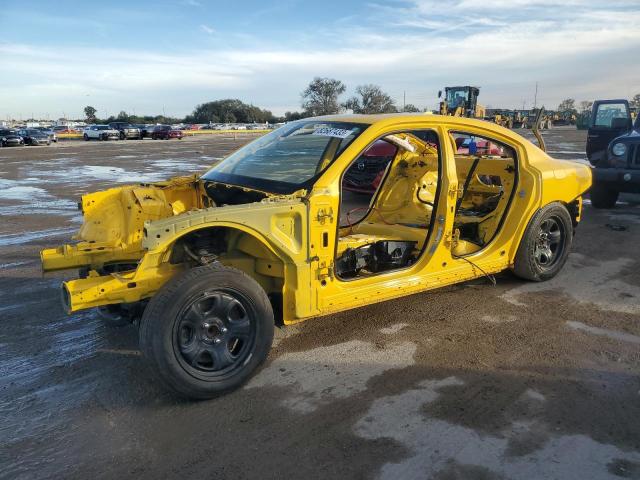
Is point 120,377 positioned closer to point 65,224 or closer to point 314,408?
point 314,408

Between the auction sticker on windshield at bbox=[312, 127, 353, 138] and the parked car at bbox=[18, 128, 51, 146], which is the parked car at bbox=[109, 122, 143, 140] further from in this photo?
the auction sticker on windshield at bbox=[312, 127, 353, 138]

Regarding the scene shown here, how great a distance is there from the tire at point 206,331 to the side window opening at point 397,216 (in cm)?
105

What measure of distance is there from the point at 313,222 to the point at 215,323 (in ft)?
3.08

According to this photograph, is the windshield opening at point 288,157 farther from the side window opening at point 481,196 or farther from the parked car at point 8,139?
the parked car at point 8,139

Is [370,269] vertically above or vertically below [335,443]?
above

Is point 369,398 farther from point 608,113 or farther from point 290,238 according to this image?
point 608,113

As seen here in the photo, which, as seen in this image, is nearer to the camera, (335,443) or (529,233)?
(335,443)

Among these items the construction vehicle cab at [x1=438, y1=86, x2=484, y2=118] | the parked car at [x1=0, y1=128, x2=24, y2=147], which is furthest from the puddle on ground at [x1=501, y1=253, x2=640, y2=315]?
the parked car at [x1=0, y1=128, x2=24, y2=147]

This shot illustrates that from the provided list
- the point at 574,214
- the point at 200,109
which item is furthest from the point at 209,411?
the point at 200,109

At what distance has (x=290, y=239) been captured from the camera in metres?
3.45

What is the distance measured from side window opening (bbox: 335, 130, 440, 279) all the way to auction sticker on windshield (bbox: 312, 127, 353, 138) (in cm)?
22

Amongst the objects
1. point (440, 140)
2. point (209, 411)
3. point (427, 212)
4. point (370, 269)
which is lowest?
point (209, 411)

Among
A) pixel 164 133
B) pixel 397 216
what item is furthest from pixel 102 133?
pixel 397 216

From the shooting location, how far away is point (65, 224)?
27.5 feet
